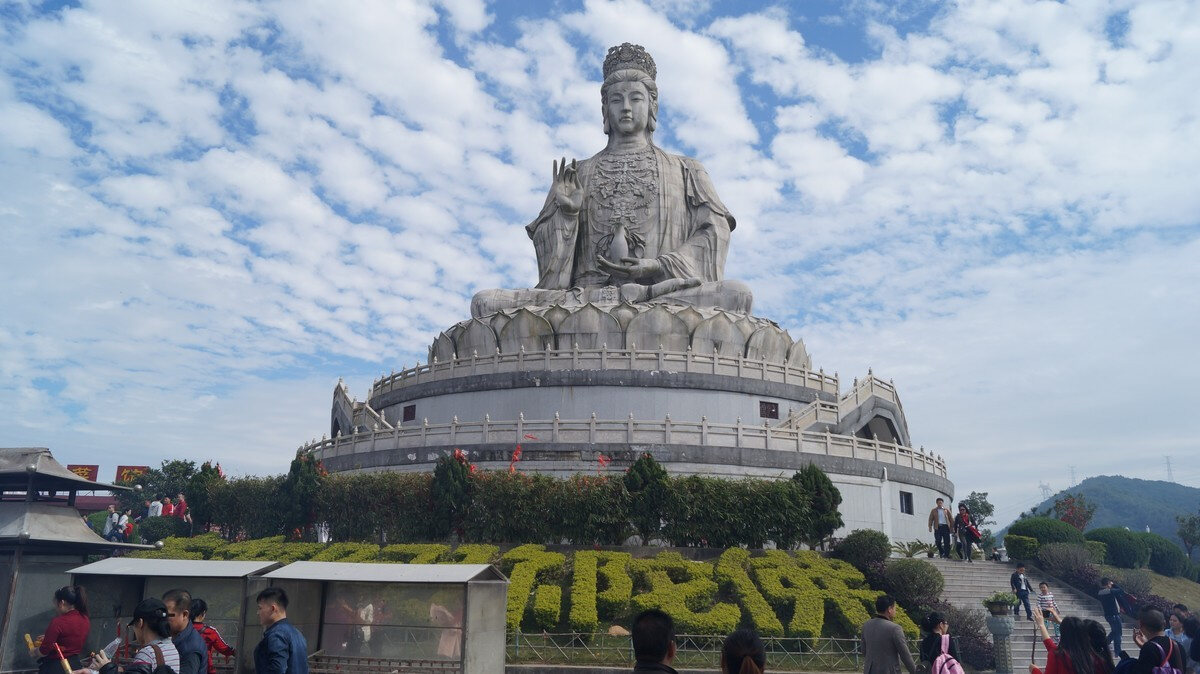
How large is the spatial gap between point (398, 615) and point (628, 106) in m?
25.1

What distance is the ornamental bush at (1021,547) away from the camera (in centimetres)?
2048

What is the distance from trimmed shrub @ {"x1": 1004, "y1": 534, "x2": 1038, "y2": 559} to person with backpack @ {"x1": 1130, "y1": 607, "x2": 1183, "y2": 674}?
1542 cm

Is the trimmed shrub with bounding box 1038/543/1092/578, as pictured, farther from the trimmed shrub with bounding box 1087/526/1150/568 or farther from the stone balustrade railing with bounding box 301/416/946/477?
the trimmed shrub with bounding box 1087/526/1150/568

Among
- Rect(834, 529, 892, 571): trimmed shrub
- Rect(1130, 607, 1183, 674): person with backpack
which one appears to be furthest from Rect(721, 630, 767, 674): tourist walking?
Rect(834, 529, 892, 571): trimmed shrub

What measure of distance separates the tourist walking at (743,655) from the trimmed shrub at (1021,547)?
18.2 m

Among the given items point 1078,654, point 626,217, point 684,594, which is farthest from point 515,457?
point 1078,654

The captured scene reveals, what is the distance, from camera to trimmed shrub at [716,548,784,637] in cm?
1380

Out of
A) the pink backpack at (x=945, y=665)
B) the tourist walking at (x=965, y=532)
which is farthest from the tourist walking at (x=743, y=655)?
the tourist walking at (x=965, y=532)

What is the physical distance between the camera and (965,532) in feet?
65.5

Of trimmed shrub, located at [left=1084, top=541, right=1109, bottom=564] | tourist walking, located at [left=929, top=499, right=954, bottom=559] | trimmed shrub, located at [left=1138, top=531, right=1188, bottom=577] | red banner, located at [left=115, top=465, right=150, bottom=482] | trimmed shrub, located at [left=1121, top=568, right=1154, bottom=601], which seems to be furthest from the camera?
red banner, located at [left=115, top=465, right=150, bottom=482]

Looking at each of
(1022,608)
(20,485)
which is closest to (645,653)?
(20,485)

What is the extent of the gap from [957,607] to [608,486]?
21.7 ft

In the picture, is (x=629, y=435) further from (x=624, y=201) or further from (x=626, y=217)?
(x=624, y=201)

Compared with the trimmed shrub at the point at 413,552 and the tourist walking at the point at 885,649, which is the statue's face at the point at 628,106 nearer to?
the trimmed shrub at the point at 413,552
